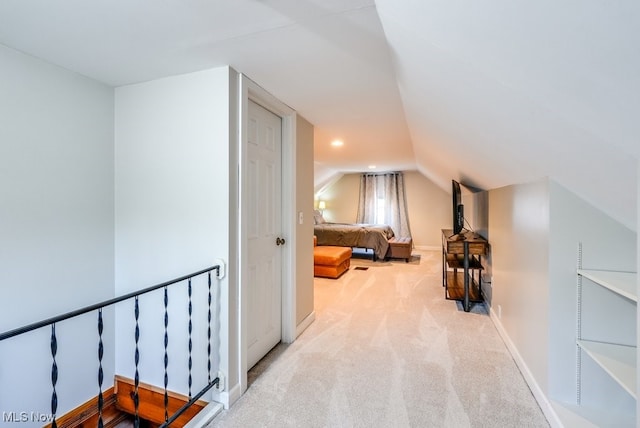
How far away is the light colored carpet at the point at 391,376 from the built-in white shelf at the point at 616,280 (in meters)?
0.90

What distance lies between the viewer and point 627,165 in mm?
1003

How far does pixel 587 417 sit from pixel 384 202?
22.6ft

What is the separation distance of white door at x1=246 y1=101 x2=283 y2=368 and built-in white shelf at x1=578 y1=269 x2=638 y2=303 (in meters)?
2.06

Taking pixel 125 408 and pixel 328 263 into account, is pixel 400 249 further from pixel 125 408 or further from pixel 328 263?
pixel 125 408

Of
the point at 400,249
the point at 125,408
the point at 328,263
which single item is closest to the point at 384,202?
the point at 400,249

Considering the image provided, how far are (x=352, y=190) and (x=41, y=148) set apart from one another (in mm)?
7525

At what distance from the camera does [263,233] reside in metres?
2.34

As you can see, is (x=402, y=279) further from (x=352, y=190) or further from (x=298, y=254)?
(x=352, y=190)

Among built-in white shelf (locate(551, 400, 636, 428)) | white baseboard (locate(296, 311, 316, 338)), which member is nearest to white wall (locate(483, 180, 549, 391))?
built-in white shelf (locate(551, 400, 636, 428))

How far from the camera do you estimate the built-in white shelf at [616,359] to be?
4.12 feet

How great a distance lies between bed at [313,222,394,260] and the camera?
6.17m

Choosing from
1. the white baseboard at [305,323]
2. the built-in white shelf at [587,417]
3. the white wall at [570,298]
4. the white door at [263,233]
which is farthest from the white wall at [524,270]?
the white door at [263,233]

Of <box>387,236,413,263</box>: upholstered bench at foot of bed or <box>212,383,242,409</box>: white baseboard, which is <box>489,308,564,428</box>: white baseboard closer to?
<box>212,383,242,409</box>: white baseboard

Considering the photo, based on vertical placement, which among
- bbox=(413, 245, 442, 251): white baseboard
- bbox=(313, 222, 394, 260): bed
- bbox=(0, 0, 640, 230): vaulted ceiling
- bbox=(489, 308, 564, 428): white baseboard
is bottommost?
bbox=(489, 308, 564, 428): white baseboard
